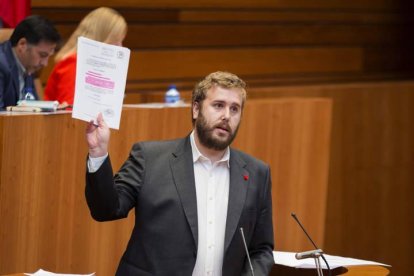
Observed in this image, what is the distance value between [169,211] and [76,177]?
996mm

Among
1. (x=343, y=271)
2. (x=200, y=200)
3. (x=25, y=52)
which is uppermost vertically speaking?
(x=25, y=52)

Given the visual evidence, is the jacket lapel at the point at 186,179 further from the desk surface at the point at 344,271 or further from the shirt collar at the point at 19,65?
the shirt collar at the point at 19,65

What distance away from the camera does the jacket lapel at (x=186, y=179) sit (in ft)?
11.9

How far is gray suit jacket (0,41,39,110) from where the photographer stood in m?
4.55

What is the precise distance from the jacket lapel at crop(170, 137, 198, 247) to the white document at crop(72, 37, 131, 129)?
0.93 ft

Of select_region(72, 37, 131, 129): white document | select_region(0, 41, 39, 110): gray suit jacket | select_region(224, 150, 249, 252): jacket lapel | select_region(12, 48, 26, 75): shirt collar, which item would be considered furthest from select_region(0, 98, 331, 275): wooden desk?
select_region(224, 150, 249, 252): jacket lapel

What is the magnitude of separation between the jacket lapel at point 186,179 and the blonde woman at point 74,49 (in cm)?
143

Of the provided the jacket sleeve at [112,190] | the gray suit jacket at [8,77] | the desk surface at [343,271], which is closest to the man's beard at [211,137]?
the jacket sleeve at [112,190]

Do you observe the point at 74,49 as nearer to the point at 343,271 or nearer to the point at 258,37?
the point at 343,271

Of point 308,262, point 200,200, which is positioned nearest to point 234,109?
point 200,200

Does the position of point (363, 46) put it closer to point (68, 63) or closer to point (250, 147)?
point (250, 147)

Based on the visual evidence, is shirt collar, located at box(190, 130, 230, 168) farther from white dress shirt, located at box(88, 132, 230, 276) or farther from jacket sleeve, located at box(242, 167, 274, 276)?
jacket sleeve, located at box(242, 167, 274, 276)

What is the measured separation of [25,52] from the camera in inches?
186

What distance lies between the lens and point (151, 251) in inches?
142
